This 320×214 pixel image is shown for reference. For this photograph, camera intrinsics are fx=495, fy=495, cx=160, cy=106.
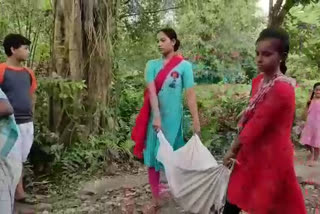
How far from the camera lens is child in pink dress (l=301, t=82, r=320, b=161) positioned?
25.1 ft

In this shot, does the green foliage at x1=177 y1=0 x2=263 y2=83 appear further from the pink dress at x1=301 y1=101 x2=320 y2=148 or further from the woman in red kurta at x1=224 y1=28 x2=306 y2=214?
the woman in red kurta at x1=224 y1=28 x2=306 y2=214

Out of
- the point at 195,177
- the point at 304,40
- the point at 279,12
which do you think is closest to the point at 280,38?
the point at 195,177

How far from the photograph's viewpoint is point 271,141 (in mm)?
2889

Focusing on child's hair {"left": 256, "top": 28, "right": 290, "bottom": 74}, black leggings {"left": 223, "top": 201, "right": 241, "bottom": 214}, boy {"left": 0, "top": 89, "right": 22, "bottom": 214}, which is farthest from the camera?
black leggings {"left": 223, "top": 201, "right": 241, "bottom": 214}

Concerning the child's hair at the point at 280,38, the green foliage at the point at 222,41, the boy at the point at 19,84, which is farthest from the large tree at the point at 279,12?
the green foliage at the point at 222,41

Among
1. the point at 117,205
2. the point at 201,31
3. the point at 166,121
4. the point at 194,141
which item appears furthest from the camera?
the point at 201,31

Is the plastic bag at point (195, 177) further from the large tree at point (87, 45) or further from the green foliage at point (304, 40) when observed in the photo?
the green foliage at point (304, 40)

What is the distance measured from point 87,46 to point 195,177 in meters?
3.39

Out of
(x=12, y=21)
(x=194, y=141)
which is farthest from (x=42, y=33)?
(x=194, y=141)

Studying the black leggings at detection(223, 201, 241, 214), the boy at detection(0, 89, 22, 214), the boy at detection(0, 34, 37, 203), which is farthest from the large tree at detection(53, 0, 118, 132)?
the black leggings at detection(223, 201, 241, 214)

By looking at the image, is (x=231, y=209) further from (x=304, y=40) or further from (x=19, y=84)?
(x=304, y=40)

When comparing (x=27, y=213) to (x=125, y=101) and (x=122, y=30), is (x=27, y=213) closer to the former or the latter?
(x=125, y=101)

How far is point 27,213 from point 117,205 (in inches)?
35.9

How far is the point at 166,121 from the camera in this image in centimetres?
455
